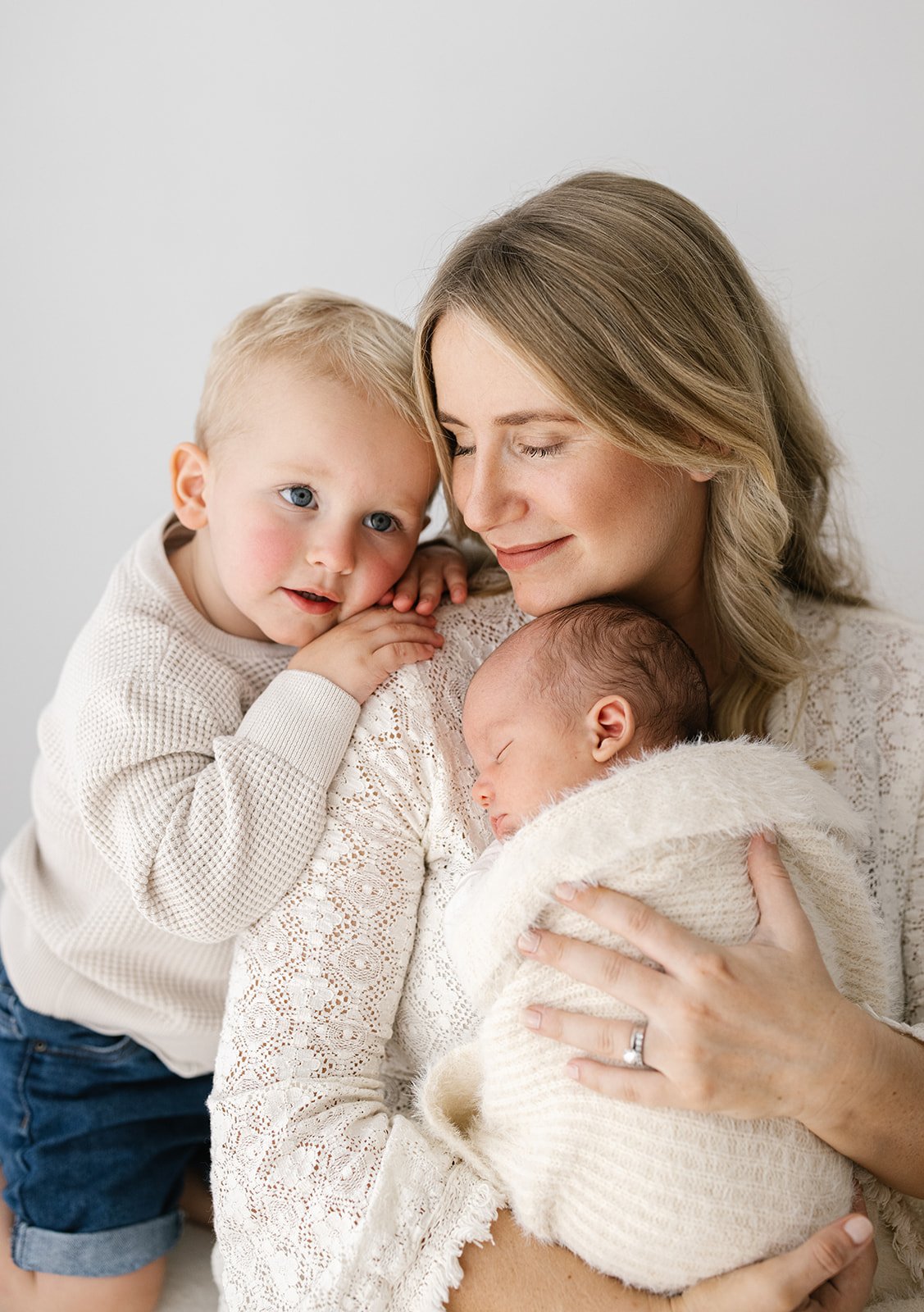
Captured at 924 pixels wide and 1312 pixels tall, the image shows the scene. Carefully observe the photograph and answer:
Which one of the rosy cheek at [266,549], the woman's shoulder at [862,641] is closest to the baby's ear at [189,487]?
the rosy cheek at [266,549]

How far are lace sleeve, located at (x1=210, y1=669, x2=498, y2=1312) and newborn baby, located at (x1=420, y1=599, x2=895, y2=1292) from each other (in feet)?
0.26

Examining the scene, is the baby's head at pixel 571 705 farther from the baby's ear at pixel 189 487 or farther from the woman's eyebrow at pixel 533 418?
the baby's ear at pixel 189 487

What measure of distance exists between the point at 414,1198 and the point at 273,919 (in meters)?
0.37

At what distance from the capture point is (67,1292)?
1.79 meters

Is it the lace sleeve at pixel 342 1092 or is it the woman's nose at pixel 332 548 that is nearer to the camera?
the lace sleeve at pixel 342 1092

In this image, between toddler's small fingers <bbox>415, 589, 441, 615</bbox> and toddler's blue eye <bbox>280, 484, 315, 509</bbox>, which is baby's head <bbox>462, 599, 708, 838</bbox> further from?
toddler's blue eye <bbox>280, 484, 315, 509</bbox>

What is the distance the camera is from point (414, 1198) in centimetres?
131

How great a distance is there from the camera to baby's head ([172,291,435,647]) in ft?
5.48

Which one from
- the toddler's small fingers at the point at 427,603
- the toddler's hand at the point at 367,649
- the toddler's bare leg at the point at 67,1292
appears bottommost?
the toddler's bare leg at the point at 67,1292

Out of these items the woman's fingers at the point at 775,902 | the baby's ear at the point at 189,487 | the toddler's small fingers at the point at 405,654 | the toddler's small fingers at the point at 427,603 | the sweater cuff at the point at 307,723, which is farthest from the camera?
the baby's ear at the point at 189,487

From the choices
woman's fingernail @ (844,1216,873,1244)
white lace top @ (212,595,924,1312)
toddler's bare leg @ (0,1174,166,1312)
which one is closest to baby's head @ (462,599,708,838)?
white lace top @ (212,595,924,1312)

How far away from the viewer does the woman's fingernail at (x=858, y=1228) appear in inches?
47.6

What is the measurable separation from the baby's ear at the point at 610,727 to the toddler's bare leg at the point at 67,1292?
1179mm

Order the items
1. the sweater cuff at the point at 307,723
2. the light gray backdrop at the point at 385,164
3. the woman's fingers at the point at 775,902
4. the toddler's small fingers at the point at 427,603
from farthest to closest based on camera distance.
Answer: the light gray backdrop at the point at 385,164 < the toddler's small fingers at the point at 427,603 < the sweater cuff at the point at 307,723 < the woman's fingers at the point at 775,902
